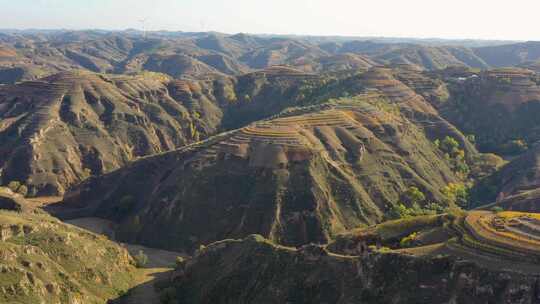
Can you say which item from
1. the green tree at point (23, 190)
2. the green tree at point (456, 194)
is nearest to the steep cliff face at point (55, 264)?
the green tree at point (23, 190)

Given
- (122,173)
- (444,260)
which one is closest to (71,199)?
(122,173)

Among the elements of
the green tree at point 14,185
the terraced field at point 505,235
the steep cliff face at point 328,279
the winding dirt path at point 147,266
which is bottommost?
the green tree at point 14,185

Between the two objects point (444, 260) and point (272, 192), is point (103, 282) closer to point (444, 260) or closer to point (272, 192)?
point (272, 192)

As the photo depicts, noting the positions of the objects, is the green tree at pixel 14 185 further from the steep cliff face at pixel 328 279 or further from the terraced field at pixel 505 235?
the terraced field at pixel 505 235

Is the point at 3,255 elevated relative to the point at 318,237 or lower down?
elevated

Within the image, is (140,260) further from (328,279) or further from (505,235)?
(505,235)

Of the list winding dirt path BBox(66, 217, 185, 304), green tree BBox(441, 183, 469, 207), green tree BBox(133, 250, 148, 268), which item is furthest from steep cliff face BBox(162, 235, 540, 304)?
green tree BBox(441, 183, 469, 207)
